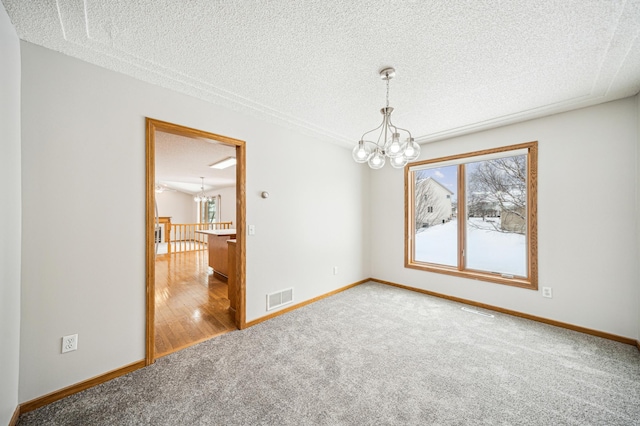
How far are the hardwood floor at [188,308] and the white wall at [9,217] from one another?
3.06ft

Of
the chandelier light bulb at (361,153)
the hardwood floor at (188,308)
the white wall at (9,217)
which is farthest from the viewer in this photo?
the hardwood floor at (188,308)

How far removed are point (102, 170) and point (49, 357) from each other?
54.9 inches

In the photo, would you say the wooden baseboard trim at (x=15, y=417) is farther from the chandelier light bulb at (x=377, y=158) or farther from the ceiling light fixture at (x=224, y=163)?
the ceiling light fixture at (x=224, y=163)

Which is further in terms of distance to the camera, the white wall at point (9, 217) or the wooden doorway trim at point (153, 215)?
the wooden doorway trim at point (153, 215)

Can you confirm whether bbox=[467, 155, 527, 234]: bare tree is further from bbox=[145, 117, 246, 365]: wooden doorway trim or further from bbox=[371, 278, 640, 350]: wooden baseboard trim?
bbox=[145, 117, 246, 365]: wooden doorway trim

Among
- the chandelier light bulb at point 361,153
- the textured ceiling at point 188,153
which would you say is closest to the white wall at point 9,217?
the textured ceiling at point 188,153

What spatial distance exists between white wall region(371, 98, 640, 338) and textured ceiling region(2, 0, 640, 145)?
1.08 feet

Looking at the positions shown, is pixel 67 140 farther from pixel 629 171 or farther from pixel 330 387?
pixel 629 171

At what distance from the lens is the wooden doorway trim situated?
2094 millimetres

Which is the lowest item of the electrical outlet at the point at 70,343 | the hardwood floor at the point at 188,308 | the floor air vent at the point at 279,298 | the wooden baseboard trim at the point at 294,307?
the hardwood floor at the point at 188,308

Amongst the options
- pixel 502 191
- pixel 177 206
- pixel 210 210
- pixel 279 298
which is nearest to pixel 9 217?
pixel 279 298

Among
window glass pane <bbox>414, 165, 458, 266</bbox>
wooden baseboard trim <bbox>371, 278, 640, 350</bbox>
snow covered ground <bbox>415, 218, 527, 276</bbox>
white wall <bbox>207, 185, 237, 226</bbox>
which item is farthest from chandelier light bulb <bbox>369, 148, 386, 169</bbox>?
white wall <bbox>207, 185, 237, 226</bbox>

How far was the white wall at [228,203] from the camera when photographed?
9281 mm

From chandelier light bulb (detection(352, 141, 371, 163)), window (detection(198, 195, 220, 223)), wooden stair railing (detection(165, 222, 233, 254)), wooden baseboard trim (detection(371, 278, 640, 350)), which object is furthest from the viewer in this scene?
window (detection(198, 195, 220, 223))
